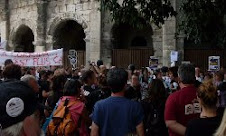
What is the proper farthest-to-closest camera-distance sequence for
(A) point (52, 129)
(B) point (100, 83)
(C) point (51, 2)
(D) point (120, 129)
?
(C) point (51, 2)
(B) point (100, 83)
(A) point (52, 129)
(D) point (120, 129)

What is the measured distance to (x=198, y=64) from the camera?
16.8 meters

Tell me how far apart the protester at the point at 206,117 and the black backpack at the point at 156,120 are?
148cm

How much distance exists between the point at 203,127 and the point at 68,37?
19.4 meters

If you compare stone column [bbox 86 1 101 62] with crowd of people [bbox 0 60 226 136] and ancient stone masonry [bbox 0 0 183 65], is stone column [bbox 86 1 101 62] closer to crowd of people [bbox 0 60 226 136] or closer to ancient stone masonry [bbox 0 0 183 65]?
ancient stone masonry [bbox 0 0 183 65]

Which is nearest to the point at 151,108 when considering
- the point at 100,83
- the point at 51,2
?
the point at 100,83

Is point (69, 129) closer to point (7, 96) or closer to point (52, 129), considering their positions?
point (52, 129)

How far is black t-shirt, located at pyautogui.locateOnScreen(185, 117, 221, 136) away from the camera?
3396mm

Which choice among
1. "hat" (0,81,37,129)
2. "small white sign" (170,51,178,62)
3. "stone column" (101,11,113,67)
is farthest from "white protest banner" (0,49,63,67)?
"hat" (0,81,37,129)

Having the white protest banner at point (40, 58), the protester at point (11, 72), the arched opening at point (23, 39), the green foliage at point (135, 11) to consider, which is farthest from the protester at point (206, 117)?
the arched opening at point (23, 39)

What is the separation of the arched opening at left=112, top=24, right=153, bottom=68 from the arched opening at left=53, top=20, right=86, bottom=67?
2036 mm

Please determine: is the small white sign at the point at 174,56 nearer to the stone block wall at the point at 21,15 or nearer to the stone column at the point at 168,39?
the stone column at the point at 168,39

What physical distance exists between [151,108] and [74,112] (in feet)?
3.44

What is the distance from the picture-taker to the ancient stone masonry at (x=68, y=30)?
1778 cm

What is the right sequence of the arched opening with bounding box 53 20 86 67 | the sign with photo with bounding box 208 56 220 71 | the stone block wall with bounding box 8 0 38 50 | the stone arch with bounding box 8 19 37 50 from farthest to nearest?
the stone arch with bounding box 8 19 37 50
the stone block wall with bounding box 8 0 38 50
the arched opening with bounding box 53 20 86 67
the sign with photo with bounding box 208 56 220 71
